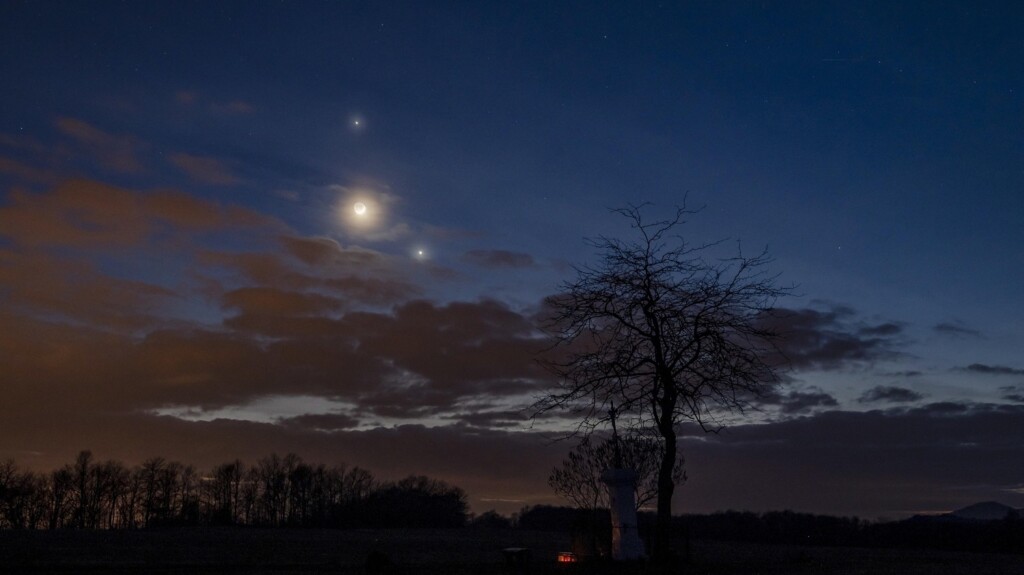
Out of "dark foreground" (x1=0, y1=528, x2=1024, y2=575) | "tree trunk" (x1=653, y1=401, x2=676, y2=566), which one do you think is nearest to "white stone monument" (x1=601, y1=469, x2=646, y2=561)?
"tree trunk" (x1=653, y1=401, x2=676, y2=566)

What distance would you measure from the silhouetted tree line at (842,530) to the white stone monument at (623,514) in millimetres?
1562

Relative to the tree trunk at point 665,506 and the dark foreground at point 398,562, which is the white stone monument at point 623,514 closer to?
the tree trunk at point 665,506

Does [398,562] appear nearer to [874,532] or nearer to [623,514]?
[623,514]

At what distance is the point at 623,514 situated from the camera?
19281mm

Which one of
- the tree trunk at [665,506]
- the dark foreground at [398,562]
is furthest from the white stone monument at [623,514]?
the dark foreground at [398,562]

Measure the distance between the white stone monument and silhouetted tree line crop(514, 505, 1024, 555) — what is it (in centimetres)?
156

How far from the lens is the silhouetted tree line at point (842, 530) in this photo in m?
45.7

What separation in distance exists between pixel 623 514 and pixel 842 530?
57.6m

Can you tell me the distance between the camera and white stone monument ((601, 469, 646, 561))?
62.7 feet

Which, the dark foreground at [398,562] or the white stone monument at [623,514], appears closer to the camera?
the dark foreground at [398,562]

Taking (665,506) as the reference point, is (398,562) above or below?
below

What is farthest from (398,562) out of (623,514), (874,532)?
(874,532)

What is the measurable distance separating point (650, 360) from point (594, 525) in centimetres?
464

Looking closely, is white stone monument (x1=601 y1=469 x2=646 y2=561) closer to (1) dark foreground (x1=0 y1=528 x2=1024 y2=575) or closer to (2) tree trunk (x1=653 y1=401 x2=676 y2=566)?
(2) tree trunk (x1=653 y1=401 x2=676 y2=566)
